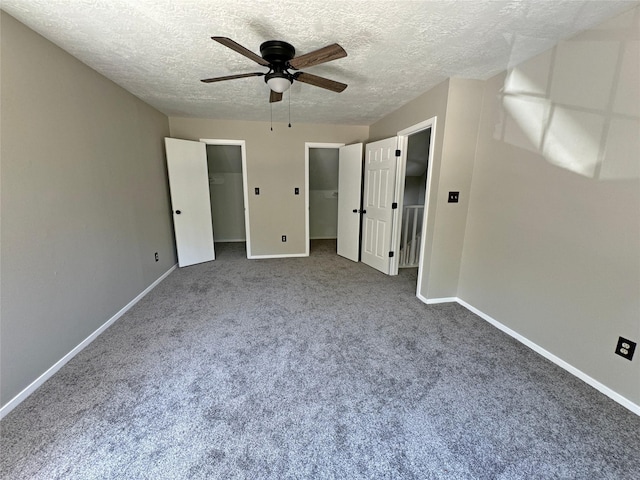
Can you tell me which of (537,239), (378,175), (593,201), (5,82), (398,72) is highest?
(398,72)

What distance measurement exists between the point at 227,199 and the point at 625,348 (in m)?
5.58

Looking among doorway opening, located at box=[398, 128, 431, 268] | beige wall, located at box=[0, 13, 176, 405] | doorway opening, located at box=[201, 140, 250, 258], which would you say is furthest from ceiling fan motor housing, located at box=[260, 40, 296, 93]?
doorway opening, located at box=[201, 140, 250, 258]

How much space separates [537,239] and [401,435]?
1.73 m

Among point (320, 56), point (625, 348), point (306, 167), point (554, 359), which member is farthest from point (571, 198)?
point (306, 167)

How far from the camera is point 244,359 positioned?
75.4 inches

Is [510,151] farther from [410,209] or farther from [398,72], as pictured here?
[410,209]

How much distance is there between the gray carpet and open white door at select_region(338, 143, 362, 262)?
74.1 inches

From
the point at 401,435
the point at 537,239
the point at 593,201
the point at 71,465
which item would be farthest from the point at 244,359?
the point at 593,201

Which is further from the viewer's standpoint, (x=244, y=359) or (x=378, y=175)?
(x=378, y=175)

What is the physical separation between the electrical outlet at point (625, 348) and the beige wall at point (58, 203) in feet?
11.6

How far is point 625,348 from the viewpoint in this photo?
152 centimetres

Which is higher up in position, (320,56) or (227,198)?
(320,56)

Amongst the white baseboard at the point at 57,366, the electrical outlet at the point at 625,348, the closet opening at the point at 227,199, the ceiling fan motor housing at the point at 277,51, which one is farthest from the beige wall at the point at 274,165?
the electrical outlet at the point at 625,348

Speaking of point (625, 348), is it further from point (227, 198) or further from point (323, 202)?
→ point (227, 198)
